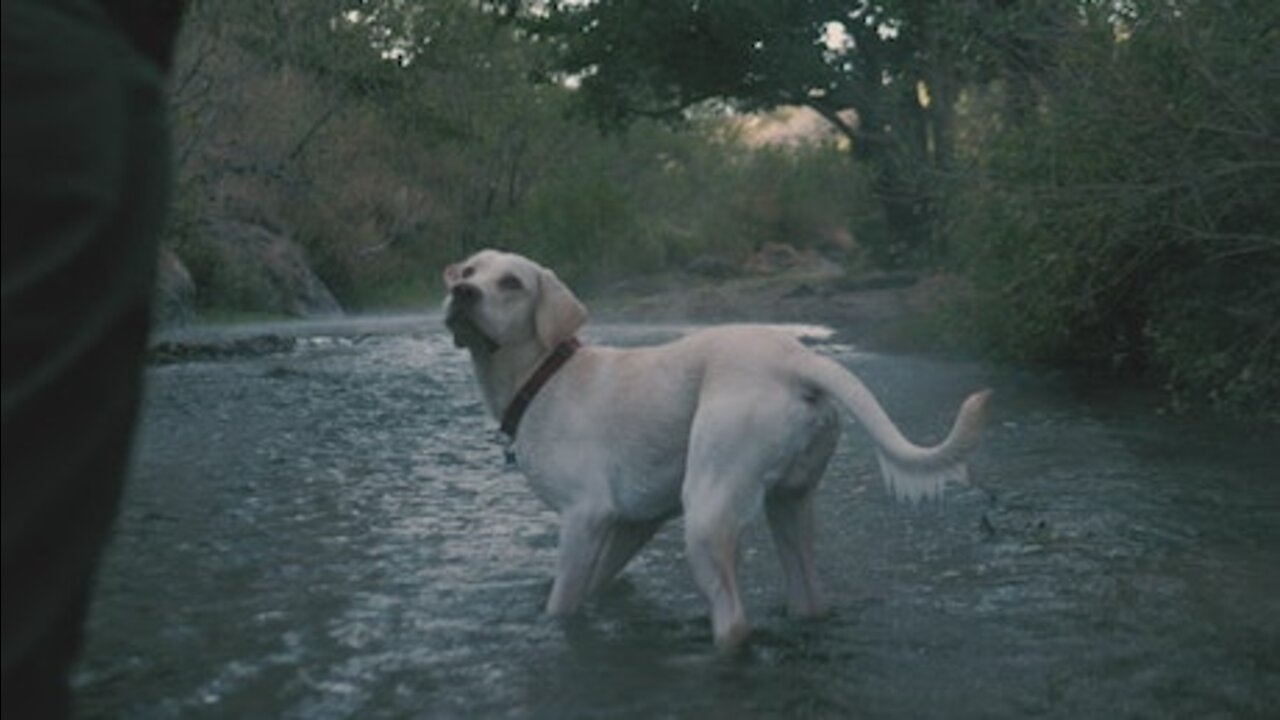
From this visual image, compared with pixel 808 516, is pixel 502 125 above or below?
above

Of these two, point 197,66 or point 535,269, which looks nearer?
point 535,269

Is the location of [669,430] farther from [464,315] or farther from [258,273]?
[258,273]

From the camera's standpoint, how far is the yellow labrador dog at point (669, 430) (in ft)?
18.0

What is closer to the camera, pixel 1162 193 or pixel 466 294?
pixel 466 294

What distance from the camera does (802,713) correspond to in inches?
188

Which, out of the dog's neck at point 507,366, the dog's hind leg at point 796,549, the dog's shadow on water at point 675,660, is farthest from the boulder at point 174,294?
the dog's hind leg at point 796,549

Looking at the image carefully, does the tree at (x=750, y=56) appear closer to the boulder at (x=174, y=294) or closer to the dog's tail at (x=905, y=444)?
the boulder at (x=174, y=294)

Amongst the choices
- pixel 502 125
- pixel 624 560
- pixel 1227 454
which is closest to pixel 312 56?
pixel 1227 454

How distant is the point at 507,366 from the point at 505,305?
29cm

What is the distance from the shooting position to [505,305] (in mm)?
6211

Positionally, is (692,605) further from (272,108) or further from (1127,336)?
(272,108)

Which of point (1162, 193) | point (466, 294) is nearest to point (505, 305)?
point (466, 294)

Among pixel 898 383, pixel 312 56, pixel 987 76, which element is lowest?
pixel 898 383

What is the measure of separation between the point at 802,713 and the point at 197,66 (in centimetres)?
1887
